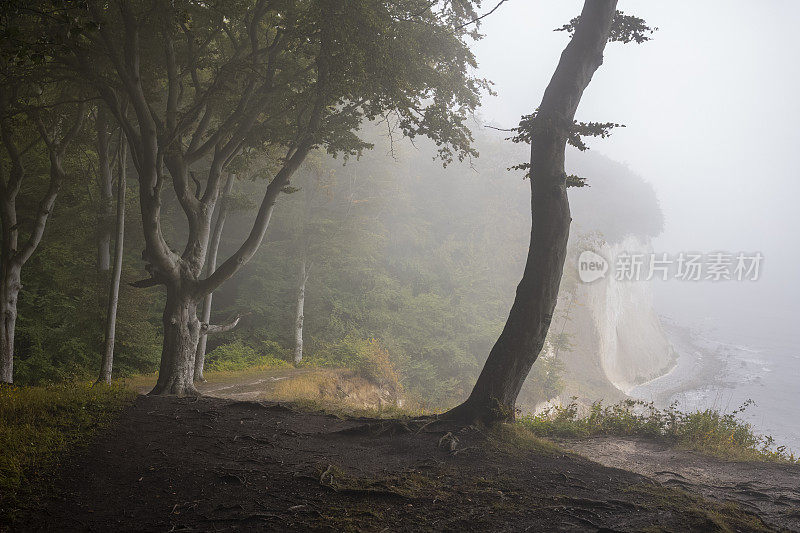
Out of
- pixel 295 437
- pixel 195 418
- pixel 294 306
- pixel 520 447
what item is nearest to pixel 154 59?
pixel 195 418

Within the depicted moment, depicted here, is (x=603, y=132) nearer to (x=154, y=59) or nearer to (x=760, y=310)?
(x=154, y=59)

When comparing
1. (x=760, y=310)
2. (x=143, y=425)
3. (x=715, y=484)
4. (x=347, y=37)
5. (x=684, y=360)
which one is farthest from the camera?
(x=760, y=310)

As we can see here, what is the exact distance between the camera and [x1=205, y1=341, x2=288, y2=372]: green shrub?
2072 centimetres

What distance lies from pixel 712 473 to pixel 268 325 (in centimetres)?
2069

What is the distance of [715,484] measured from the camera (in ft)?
20.0

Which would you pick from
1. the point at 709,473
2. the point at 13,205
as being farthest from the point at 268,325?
the point at 709,473

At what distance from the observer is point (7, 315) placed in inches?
424

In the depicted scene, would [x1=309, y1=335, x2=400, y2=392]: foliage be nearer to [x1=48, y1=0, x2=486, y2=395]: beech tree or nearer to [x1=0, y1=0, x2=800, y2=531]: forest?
[x1=0, y1=0, x2=800, y2=531]: forest

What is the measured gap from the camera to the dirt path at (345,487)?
4023mm

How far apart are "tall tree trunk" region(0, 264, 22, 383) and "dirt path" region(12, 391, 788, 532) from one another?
6.42 metres

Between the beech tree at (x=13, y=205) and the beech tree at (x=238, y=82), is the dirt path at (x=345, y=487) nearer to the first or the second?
the beech tree at (x=238, y=82)

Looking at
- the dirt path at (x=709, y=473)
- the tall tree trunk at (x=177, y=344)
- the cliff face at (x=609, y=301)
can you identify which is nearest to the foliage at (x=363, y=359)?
the cliff face at (x=609, y=301)

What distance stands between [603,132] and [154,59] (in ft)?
30.9

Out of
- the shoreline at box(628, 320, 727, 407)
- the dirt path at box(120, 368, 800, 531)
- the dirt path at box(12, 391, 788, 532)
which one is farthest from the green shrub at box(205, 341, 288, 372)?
the shoreline at box(628, 320, 727, 407)
